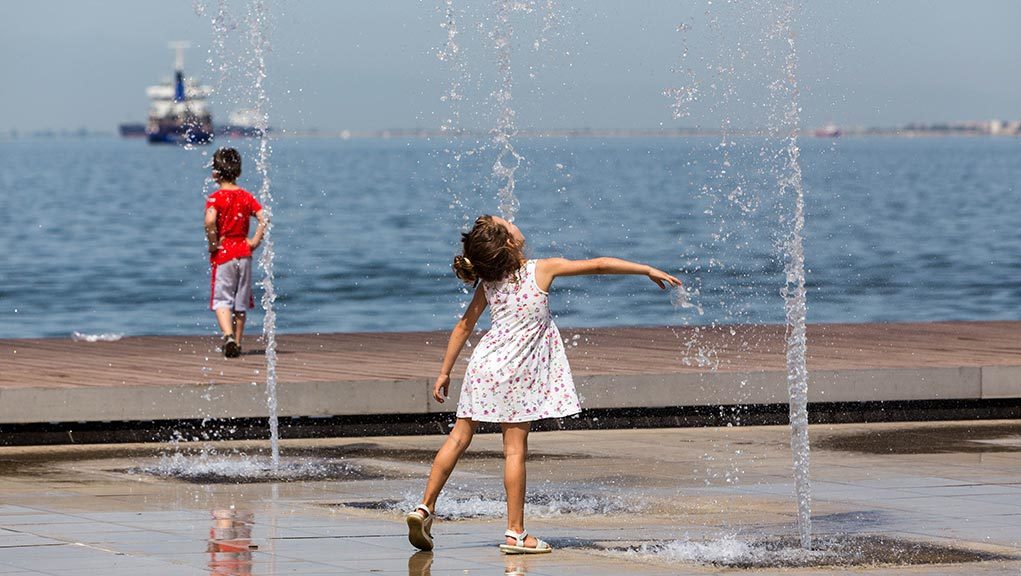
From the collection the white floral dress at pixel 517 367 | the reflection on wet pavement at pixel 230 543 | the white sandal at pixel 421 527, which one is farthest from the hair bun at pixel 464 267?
the reflection on wet pavement at pixel 230 543

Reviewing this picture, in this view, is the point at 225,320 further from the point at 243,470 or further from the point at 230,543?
the point at 230,543

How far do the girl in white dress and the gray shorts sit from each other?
24.5 feet

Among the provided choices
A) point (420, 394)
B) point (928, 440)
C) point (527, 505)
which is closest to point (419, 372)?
point (420, 394)

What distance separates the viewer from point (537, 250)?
59.2 metres

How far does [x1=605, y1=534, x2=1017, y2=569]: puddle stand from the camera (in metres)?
8.41

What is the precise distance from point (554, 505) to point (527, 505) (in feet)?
0.43

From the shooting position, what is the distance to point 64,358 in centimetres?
1583

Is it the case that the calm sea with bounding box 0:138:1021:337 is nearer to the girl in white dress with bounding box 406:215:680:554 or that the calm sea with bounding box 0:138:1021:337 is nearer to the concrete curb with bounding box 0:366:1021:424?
the concrete curb with bounding box 0:366:1021:424

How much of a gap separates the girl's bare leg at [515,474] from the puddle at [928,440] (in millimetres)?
4090

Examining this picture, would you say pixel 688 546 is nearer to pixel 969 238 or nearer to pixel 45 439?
pixel 45 439

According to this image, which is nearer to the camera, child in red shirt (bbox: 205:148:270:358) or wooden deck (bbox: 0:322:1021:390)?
wooden deck (bbox: 0:322:1021:390)

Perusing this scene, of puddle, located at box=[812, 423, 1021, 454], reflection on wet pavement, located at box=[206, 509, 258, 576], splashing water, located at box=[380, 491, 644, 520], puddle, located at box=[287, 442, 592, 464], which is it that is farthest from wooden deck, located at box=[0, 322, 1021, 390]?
reflection on wet pavement, located at box=[206, 509, 258, 576]

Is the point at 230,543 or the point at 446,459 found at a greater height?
the point at 446,459

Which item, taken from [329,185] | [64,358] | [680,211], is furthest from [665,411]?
[329,185]
